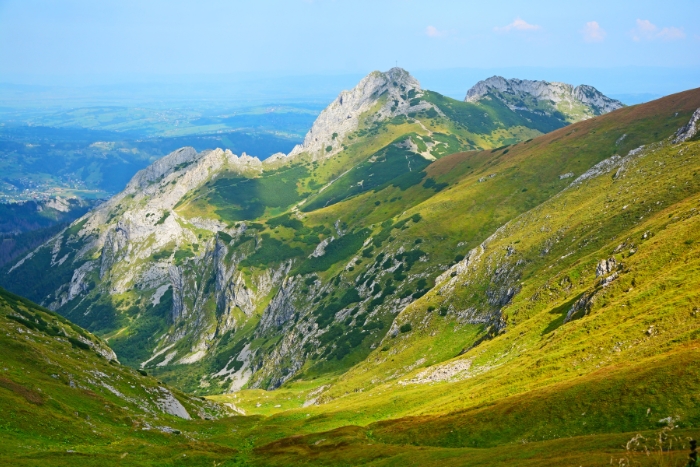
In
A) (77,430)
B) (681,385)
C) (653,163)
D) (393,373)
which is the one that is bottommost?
(393,373)

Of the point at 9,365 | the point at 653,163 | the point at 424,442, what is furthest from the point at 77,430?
the point at 653,163

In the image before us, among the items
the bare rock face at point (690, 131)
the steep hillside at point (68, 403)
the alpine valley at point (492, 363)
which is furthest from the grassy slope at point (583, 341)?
the steep hillside at point (68, 403)

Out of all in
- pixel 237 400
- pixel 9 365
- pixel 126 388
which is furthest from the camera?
pixel 237 400

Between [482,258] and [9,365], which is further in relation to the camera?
[482,258]

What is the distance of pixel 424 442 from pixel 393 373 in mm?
58246

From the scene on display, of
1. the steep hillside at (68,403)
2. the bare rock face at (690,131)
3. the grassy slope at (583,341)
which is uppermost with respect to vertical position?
the bare rock face at (690,131)

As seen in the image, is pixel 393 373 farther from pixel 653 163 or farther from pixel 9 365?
pixel 653 163

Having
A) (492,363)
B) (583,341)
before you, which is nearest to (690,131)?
(492,363)

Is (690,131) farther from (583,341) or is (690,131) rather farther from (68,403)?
(68,403)

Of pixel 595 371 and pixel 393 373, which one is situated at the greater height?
pixel 595 371

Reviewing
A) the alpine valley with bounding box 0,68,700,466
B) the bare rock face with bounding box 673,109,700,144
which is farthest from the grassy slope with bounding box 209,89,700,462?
the bare rock face with bounding box 673,109,700,144

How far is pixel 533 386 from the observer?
193 ft

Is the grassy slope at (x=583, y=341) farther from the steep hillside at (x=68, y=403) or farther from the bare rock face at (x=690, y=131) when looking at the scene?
the steep hillside at (x=68, y=403)

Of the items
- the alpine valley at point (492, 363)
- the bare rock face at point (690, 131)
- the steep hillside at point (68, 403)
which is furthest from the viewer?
the bare rock face at point (690, 131)
